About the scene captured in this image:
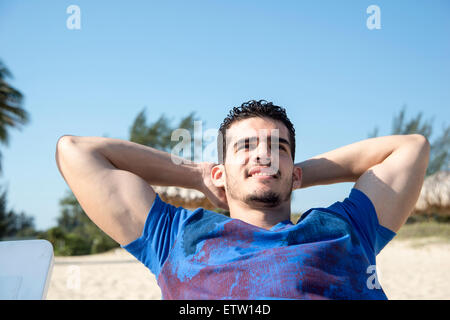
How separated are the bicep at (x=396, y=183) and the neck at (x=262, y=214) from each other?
0.48m

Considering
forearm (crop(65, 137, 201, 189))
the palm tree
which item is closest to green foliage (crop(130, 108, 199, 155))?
the palm tree

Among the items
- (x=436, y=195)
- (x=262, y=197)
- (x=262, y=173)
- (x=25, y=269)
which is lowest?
(x=436, y=195)

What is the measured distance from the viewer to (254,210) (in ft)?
6.39

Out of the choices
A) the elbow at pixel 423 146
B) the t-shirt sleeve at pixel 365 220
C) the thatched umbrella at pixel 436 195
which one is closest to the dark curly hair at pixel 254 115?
the t-shirt sleeve at pixel 365 220

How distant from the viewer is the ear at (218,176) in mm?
2143

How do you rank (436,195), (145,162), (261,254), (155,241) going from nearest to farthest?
(261,254), (155,241), (145,162), (436,195)

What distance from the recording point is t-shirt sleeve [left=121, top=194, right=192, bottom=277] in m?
1.73

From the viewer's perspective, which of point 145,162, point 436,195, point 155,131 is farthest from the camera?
point 155,131

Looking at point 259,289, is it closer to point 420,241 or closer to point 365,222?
point 365,222

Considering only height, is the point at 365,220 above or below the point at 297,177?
below

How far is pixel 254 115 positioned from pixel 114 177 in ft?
2.70

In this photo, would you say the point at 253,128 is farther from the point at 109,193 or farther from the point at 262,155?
the point at 109,193

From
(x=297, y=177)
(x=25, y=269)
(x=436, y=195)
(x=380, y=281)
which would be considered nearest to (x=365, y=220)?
(x=297, y=177)
